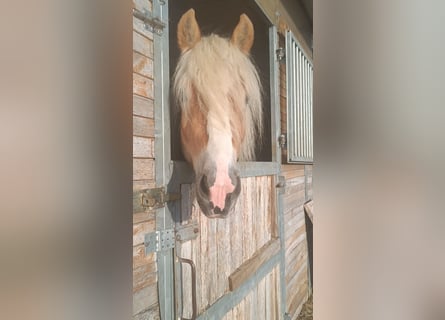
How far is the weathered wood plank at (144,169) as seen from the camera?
0.66 metres

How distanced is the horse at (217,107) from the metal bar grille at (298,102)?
7 centimetres

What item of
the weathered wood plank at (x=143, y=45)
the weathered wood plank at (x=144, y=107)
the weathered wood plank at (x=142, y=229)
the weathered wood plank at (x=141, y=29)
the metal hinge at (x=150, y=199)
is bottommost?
the weathered wood plank at (x=142, y=229)

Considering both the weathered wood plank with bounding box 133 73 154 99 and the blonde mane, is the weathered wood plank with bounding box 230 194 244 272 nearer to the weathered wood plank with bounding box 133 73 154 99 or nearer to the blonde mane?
the blonde mane

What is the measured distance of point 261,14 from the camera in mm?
731

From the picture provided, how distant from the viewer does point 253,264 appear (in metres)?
0.76

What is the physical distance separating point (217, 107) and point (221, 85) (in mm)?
47

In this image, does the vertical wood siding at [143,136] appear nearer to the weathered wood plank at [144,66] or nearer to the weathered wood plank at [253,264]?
the weathered wood plank at [144,66]

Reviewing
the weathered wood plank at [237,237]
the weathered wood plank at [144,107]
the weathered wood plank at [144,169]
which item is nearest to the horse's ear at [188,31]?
the weathered wood plank at [144,107]

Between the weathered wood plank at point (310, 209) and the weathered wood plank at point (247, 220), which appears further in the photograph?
the weathered wood plank at point (247, 220)

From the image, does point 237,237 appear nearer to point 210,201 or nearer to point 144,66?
point 210,201

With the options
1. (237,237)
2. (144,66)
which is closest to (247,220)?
(237,237)
